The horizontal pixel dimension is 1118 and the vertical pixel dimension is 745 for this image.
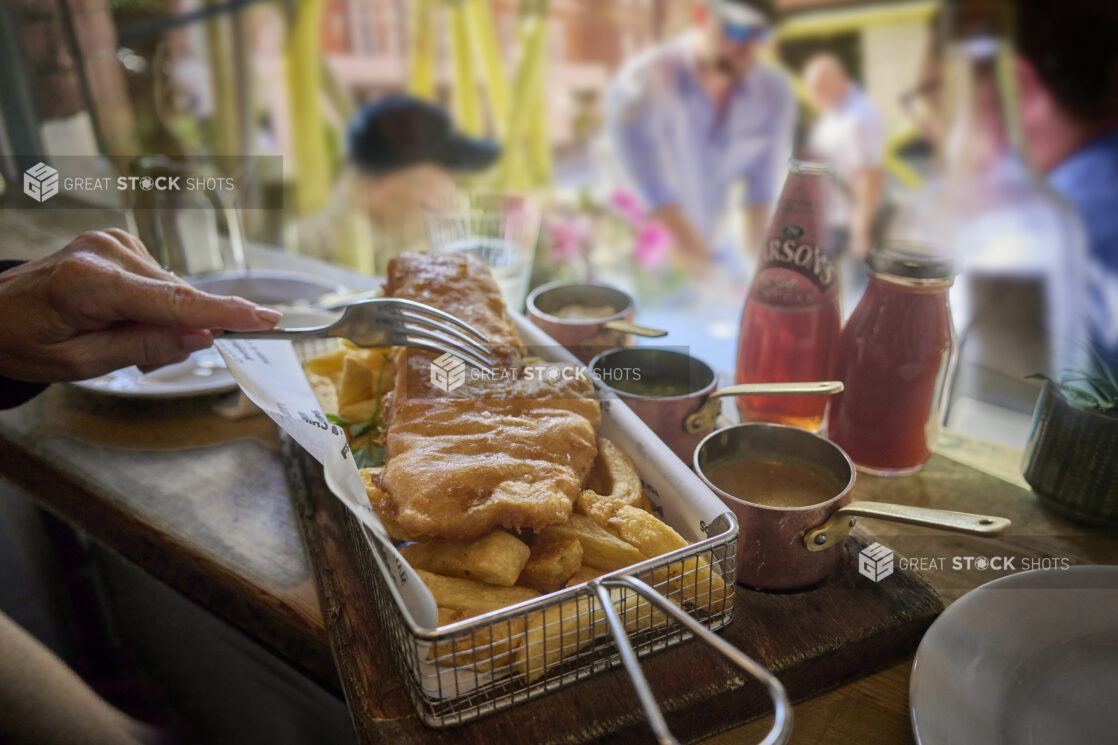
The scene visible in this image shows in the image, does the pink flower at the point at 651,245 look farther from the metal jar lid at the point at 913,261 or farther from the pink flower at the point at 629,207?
the metal jar lid at the point at 913,261

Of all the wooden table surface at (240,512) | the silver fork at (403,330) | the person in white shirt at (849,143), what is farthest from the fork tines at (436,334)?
the person in white shirt at (849,143)

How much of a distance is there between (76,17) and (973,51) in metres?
4.49

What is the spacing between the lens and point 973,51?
397cm

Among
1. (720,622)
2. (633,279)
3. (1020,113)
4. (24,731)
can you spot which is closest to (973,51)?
(1020,113)

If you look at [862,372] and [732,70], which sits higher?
[732,70]

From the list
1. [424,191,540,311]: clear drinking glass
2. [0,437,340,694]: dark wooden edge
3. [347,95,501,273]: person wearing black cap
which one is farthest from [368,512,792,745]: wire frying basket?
[347,95,501,273]: person wearing black cap

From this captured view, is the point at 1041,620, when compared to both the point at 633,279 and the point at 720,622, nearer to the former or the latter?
the point at 720,622

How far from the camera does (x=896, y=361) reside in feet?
4.58

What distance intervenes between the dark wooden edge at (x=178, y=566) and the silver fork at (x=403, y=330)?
43cm

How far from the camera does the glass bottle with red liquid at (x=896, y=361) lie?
4.50 feet

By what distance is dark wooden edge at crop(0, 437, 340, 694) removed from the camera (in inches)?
47.8

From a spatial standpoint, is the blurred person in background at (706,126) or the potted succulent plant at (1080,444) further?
the blurred person in background at (706,126)

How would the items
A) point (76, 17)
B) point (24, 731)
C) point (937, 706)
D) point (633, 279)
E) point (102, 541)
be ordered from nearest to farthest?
point (937, 706), point (24, 731), point (102, 541), point (76, 17), point (633, 279)

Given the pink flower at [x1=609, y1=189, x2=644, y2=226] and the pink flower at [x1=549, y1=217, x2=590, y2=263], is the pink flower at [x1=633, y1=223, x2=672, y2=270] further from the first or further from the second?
the pink flower at [x1=549, y1=217, x2=590, y2=263]
